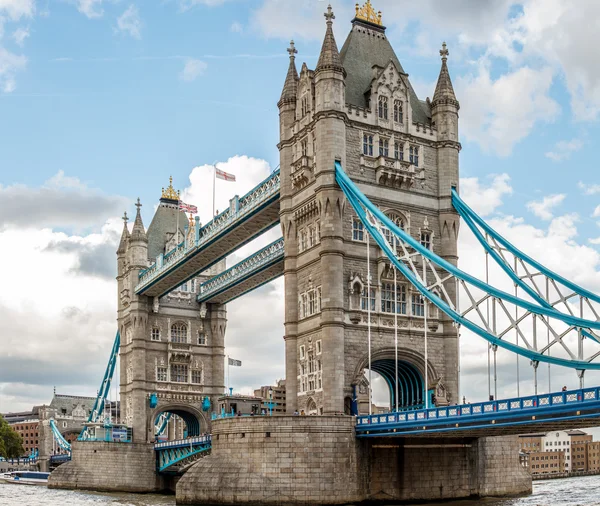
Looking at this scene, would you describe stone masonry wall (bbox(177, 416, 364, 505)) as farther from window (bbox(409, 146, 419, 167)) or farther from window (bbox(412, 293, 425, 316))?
window (bbox(409, 146, 419, 167))

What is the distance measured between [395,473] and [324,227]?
12121 mm

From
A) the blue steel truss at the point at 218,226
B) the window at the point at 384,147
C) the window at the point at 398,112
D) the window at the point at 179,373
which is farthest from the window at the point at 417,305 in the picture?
the window at the point at 179,373

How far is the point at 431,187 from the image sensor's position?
49.9 m

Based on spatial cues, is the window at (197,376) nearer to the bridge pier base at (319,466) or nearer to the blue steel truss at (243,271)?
the blue steel truss at (243,271)

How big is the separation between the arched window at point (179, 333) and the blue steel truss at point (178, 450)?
32.4 feet

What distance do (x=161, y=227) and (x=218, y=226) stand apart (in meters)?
19.6

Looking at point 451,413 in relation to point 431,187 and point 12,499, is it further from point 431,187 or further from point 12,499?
point 12,499

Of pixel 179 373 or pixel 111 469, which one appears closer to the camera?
pixel 111 469

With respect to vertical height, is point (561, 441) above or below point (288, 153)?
below

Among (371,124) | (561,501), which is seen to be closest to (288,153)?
(371,124)

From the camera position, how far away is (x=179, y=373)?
77500mm

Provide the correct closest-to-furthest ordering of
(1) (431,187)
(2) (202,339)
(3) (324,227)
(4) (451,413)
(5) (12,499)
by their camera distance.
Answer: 1. (4) (451,413)
2. (3) (324,227)
3. (1) (431,187)
4. (5) (12,499)
5. (2) (202,339)

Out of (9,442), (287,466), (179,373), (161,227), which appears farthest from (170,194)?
(9,442)

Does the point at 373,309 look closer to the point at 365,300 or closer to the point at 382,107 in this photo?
the point at 365,300
